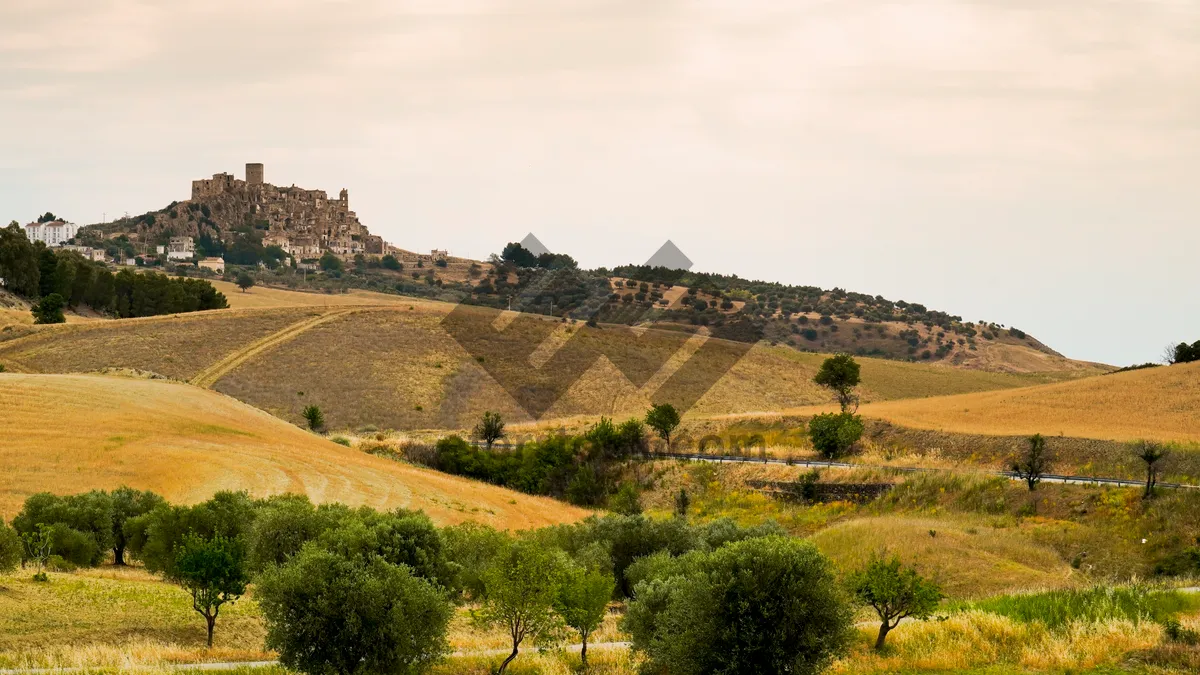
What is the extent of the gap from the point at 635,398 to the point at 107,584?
7286 cm

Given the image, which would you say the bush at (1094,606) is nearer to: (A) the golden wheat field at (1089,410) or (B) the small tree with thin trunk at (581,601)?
(B) the small tree with thin trunk at (581,601)

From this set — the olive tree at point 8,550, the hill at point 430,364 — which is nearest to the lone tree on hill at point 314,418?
the hill at point 430,364

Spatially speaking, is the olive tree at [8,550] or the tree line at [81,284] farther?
the tree line at [81,284]

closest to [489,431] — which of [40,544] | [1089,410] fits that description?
[1089,410]

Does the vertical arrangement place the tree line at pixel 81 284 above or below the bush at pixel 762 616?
above

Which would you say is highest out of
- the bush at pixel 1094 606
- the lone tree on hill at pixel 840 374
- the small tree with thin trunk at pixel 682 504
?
the lone tree on hill at pixel 840 374

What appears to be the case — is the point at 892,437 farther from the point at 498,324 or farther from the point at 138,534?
the point at 498,324

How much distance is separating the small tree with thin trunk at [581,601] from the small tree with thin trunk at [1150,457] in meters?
29.9

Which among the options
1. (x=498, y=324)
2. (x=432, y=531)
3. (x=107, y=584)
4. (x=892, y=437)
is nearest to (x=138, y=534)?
(x=107, y=584)

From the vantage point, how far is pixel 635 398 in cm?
10600

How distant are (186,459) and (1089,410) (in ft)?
166

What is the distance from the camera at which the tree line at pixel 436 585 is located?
2473cm

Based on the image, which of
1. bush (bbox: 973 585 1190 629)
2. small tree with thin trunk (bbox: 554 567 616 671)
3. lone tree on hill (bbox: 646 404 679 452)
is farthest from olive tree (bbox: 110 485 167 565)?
lone tree on hill (bbox: 646 404 679 452)

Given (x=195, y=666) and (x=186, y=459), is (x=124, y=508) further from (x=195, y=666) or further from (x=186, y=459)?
(x=195, y=666)
